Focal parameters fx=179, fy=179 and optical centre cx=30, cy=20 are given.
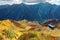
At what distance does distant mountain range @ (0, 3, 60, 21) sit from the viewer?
104 inches

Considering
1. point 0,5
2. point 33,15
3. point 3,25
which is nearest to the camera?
point 3,25

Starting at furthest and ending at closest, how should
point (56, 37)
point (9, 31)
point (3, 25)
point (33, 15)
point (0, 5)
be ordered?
point (0, 5)
point (33, 15)
point (3, 25)
point (9, 31)
point (56, 37)

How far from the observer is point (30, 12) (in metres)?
2.70

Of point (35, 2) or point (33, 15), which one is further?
point (35, 2)

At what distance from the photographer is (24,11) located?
8.82 feet

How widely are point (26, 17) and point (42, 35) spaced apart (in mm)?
1254

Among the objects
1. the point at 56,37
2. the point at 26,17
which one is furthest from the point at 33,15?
the point at 56,37

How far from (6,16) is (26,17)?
306 millimetres

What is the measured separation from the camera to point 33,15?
2645mm

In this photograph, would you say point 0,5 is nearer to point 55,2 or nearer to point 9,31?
point 55,2

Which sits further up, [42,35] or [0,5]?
[42,35]

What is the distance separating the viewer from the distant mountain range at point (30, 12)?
2641mm

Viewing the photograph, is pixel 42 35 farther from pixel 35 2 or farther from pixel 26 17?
pixel 35 2

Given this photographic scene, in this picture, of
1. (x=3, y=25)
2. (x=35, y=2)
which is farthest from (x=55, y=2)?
(x=3, y=25)
